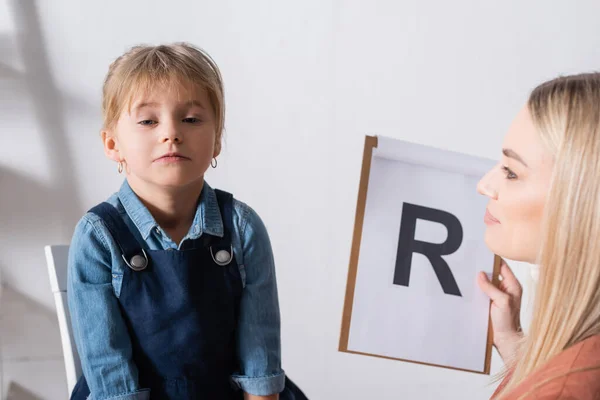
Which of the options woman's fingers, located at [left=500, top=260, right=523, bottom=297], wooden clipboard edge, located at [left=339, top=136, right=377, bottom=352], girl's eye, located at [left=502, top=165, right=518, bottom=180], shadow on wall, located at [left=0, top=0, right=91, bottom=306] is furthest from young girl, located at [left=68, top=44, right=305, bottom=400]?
shadow on wall, located at [left=0, top=0, right=91, bottom=306]

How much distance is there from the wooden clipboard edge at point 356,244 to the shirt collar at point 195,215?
34cm

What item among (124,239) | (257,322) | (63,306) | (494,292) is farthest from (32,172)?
(494,292)

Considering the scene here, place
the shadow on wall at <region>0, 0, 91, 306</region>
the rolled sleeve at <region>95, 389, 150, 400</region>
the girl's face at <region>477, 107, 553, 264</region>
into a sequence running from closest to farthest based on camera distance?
the girl's face at <region>477, 107, 553, 264</region> → the rolled sleeve at <region>95, 389, 150, 400</region> → the shadow on wall at <region>0, 0, 91, 306</region>

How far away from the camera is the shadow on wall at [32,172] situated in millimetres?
1691

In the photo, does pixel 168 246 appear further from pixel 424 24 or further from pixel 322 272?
pixel 424 24

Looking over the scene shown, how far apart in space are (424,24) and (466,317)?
814 mm

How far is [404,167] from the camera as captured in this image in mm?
1485

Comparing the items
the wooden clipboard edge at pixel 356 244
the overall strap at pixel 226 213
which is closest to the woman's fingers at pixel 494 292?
the wooden clipboard edge at pixel 356 244

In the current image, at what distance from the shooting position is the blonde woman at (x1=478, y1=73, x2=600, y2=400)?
853 mm

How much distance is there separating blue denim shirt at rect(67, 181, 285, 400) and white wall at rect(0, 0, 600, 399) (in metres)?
0.68

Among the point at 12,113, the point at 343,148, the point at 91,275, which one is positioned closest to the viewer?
the point at 91,275

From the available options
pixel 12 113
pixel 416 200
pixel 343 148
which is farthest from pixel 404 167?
pixel 12 113

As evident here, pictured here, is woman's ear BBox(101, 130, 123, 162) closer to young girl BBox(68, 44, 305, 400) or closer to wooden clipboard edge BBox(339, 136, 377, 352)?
young girl BBox(68, 44, 305, 400)

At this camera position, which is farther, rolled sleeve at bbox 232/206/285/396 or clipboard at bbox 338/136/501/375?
clipboard at bbox 338/136/501/375
